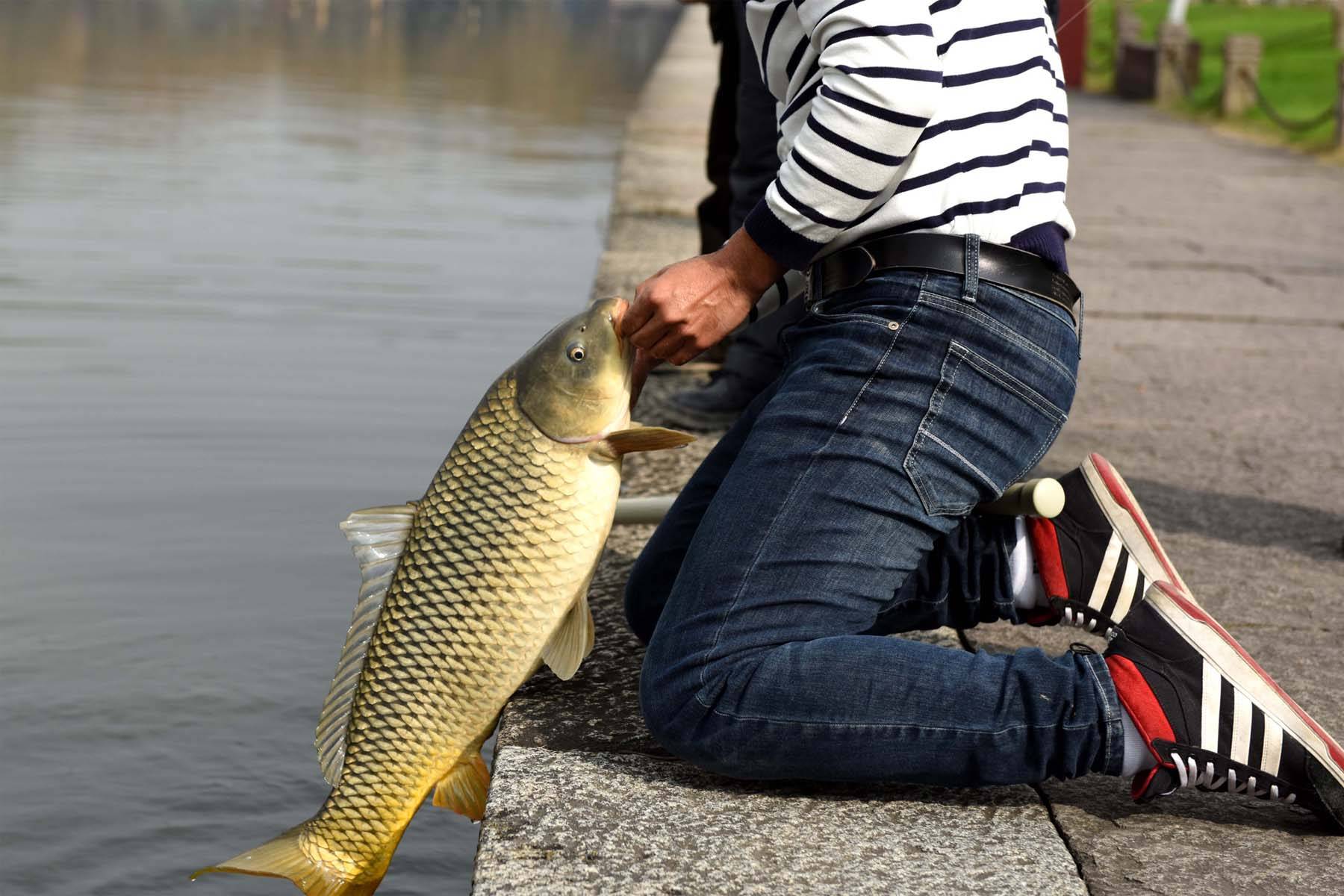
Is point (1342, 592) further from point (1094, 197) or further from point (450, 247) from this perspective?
point (1094, 197)

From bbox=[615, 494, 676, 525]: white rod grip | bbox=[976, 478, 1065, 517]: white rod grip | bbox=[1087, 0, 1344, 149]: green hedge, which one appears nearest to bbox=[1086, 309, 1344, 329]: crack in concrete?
bbox=[615, 494, 676, 525]: white rod grip

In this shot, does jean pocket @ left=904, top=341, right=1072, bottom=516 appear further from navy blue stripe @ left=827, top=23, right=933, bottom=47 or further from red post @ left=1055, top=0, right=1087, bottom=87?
red post @ left=1055, top=0, right=1087, bottom=87

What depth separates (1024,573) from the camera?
8.48 ft

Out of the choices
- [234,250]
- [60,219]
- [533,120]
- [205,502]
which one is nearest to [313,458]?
[205,502]

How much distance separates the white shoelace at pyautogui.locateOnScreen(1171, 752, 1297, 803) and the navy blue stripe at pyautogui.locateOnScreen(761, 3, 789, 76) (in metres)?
1.11

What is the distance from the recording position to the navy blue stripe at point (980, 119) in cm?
219

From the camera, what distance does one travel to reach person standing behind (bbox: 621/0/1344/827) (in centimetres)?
217

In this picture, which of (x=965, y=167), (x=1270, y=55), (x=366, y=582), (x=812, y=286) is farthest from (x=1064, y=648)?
(x=1270, y=55)

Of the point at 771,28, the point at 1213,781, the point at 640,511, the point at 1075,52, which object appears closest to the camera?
the point at 1213,781

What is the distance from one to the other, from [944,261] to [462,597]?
824 mm

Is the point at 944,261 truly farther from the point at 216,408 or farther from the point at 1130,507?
the point at 216,408

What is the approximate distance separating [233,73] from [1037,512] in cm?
1717

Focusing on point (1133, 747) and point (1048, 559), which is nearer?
point (1133, 747)

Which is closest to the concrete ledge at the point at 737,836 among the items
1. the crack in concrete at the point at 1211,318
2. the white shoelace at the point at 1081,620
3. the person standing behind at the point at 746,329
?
the white shoelace at the point at 1081,620
